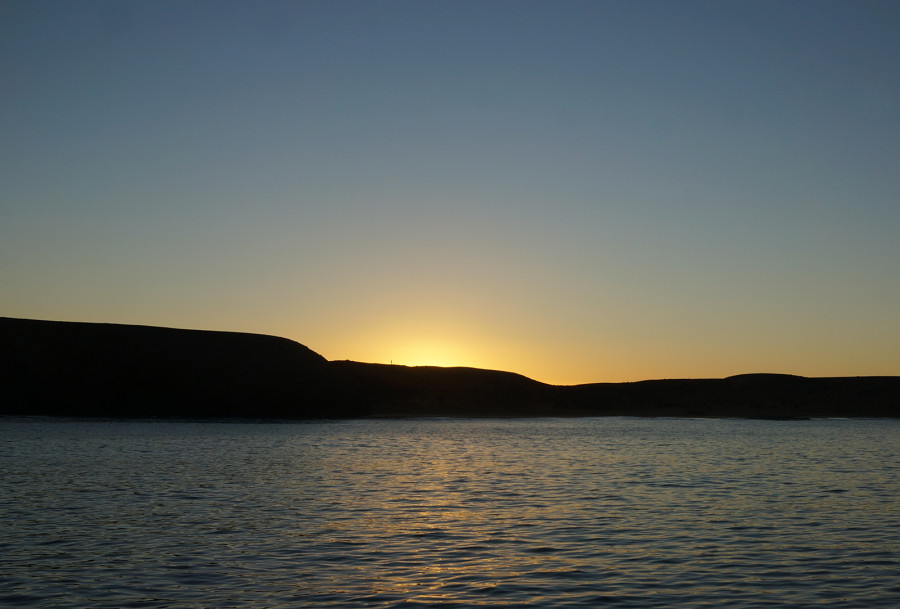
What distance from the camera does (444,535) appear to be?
2558 centimetres

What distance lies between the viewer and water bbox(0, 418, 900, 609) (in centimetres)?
1812

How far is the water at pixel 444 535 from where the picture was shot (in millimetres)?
18125

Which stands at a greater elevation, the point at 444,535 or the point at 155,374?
the point at 155,374

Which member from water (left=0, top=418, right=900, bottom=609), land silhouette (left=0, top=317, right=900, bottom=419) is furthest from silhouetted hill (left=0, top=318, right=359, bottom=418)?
water (left=0, top=418, right=900, bottom=609)

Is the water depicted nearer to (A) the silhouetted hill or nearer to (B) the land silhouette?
(A) the silhouetted hill

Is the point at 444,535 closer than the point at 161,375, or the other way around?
the point at 444,535

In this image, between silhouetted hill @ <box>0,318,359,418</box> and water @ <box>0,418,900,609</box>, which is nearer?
water @ <box>0,418,900,609</box>

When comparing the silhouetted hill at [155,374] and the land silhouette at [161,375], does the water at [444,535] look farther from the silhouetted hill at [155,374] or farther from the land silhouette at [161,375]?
the land silhouette at [161,375]

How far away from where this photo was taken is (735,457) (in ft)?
202

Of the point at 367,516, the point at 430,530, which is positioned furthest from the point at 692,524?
the point at 367,516

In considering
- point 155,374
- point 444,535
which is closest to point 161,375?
point 155,374

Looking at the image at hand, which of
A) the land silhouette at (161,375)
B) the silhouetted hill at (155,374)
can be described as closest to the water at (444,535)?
the silhouetted hill at (155,374)

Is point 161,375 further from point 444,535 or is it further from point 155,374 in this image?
point 444,535

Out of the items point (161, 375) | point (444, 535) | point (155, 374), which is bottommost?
point (444, 535)
